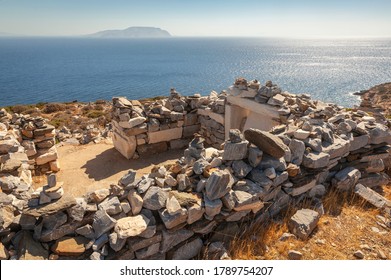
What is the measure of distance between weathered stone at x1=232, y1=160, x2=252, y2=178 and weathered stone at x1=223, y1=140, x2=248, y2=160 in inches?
3.3

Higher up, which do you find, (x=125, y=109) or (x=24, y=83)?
(x=125, y=109)

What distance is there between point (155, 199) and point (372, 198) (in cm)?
429

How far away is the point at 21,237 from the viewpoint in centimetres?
360

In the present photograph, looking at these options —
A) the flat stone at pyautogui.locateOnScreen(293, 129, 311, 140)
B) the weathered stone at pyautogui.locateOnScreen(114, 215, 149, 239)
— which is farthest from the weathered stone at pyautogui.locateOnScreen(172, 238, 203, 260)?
the flat stone at pyautogui.locateOnScreen(293, 129, 311, 140)

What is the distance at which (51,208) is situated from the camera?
3.67 metres

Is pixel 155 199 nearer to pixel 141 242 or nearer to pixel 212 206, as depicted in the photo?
pixel 141 242

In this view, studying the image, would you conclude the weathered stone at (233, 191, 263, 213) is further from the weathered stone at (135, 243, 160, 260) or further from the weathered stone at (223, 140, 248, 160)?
the weathered stone at (135, 243, 160, 260)

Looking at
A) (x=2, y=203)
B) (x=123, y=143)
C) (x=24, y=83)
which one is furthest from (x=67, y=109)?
(x=24, y=83)

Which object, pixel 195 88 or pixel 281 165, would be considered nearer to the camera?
pixel 281 165

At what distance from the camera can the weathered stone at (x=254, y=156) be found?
471 centimetres

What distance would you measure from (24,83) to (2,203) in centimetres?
8855

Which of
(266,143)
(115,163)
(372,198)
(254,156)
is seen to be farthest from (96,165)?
(372,198)

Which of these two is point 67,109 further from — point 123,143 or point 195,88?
point 195,88
